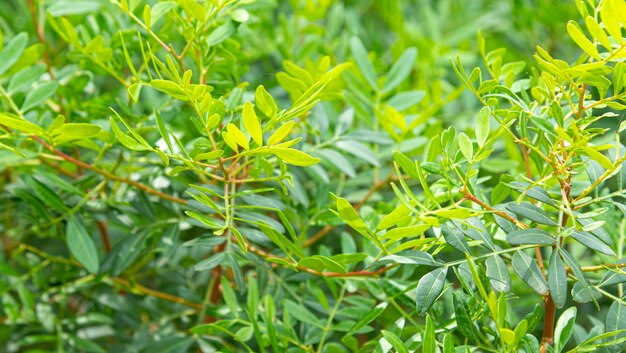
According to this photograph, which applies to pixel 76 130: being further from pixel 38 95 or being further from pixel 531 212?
pixel 531 212

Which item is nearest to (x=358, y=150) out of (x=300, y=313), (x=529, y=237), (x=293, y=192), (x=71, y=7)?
(x=293, y=192)

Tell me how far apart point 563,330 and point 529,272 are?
60mm

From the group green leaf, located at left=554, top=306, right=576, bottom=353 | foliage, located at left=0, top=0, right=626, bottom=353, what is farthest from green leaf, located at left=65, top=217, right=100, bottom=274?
green leaf, located at left=554, top=306, right=576, bottom=353

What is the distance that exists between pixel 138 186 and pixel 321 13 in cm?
49

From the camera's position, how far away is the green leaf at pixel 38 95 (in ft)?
2.63

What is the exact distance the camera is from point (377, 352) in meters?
0.67

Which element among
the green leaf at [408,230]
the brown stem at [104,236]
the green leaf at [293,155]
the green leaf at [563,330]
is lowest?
the brown stem at [104,236]

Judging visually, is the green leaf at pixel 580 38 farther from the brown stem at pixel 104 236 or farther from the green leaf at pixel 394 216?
the brown stem at pixel 104 236

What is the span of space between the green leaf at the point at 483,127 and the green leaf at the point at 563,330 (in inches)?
6.5

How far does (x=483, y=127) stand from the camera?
640 millimetres

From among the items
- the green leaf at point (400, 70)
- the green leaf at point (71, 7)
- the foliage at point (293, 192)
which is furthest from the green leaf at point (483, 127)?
the green leaf at point (71, 7)

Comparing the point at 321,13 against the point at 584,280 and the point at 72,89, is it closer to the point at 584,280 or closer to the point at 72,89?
the point at 72,89

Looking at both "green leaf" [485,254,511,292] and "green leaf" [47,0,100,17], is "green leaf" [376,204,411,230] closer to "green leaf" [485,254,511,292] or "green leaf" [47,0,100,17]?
"green leaf" [485,254,511,292]

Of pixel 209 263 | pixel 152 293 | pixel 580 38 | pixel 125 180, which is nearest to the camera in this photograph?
pixel 580 38
